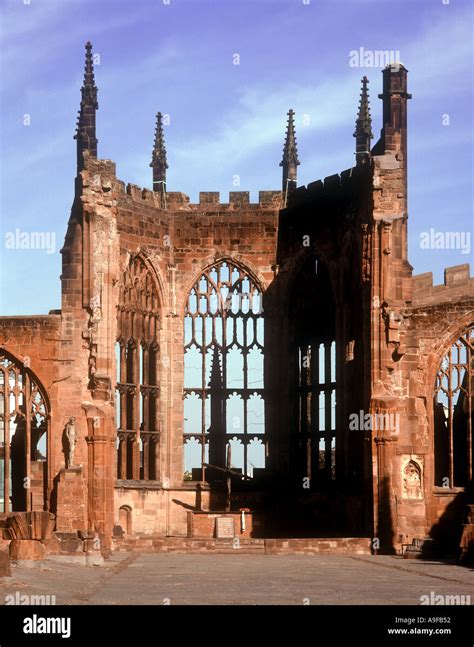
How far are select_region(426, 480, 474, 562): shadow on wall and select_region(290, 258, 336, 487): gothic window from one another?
5.40 metres

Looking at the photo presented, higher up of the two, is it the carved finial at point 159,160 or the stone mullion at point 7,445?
the carved finial at point 159,160

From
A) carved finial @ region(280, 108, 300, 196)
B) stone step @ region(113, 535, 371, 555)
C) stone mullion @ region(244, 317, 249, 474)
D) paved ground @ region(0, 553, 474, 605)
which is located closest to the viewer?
paved ground @ region(0, 553, 474, 605)

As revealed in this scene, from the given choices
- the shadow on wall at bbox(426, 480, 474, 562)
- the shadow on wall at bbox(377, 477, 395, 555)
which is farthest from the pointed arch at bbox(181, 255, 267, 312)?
the shadow on wall at bbox(426, 480, 474, 562)

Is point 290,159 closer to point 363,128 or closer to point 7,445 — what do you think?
point 363,128

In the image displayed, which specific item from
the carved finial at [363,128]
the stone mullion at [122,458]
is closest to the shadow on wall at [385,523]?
the stone mullion at [122,458]

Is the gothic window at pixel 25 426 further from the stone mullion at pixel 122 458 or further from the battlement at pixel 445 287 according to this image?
the battlement at pixel 445 287

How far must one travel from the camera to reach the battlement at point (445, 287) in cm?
4453

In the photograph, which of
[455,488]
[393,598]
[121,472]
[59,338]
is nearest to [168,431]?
[121,472]

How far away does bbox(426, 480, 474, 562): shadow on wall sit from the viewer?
41281 millimetres

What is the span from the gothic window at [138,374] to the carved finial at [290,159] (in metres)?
5.82

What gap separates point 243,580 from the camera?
1193 inches

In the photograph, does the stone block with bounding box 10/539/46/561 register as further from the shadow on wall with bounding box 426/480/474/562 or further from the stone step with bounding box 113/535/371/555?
the shadow on wall with bounding box 426/480/474/562

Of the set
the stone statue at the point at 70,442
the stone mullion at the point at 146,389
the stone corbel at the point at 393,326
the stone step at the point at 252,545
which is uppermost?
the stone corbel at the point at 393,326

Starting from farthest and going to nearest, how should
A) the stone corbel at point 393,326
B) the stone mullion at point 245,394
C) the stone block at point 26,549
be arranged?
A: the stone mullion at point 245,394, the stone corbel at point 393,326, the stone block at point 26,549
